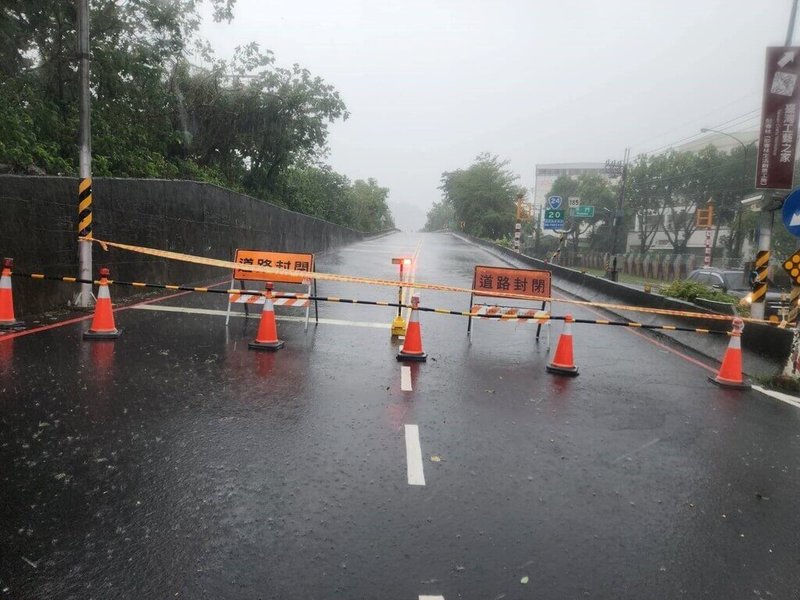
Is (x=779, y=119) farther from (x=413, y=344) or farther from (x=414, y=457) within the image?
(x=414, y=457)

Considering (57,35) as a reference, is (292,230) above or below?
below

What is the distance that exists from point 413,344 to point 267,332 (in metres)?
2.03

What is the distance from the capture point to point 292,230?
979 inches

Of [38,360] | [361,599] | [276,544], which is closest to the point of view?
[361,599]

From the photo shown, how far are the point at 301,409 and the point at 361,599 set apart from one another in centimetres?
281

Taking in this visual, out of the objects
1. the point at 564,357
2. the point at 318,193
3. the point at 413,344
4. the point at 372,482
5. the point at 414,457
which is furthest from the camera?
the point at 318,193

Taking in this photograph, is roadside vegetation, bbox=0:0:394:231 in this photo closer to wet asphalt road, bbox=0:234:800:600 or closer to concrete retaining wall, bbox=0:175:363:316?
concrete retaining wall, bbox=0:175:363:316

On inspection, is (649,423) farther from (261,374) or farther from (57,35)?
(57,35)

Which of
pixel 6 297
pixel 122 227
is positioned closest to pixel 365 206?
pixel 122 227

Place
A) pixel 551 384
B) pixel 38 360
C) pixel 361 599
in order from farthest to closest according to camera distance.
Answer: pixel 551 384, pixel 38 360, pixel 361 599

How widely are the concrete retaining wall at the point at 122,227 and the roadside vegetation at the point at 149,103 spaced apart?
7.33ft

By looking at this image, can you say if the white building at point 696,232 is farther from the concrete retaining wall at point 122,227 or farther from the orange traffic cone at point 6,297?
the orange traffic cone at point 6,297

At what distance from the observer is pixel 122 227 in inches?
438

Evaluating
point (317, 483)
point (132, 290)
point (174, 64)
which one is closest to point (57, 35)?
point (174, 64)
